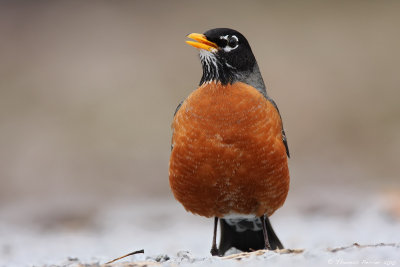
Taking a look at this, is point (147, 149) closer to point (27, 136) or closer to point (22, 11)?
point (27, 136)

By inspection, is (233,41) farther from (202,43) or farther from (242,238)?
(242,238)

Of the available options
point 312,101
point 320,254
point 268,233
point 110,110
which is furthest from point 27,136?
point 320,254

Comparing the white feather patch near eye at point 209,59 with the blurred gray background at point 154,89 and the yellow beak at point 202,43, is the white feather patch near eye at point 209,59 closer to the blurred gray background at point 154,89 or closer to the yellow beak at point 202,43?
the yellow beak at point 202,43

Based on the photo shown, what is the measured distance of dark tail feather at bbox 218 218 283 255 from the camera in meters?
6.40

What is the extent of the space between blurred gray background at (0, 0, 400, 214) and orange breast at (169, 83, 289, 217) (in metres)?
5.09

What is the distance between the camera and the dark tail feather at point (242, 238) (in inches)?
252

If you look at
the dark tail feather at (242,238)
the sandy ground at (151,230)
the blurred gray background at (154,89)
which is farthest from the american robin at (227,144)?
the blurred gray background at (154,89)

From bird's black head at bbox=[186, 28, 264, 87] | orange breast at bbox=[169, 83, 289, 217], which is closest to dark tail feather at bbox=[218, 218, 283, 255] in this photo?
orange breast at bbox=[169, 83, 289, 217]

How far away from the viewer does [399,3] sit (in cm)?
1856

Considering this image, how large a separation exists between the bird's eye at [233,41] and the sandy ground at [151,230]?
1971 mm

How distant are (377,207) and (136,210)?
3719 mm

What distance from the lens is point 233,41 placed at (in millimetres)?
6043

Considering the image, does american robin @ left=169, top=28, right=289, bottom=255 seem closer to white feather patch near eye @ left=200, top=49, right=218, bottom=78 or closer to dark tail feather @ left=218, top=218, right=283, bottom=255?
white feather patch near eye @ left=200, top=49, right=218, bottom=78

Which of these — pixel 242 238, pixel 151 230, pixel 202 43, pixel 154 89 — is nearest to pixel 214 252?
pixel 242 238
